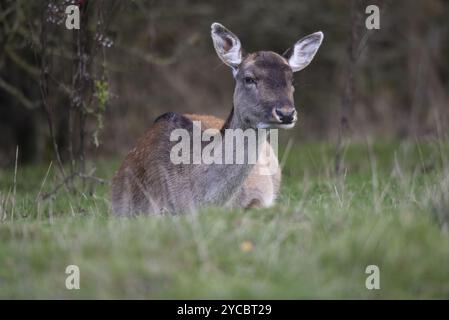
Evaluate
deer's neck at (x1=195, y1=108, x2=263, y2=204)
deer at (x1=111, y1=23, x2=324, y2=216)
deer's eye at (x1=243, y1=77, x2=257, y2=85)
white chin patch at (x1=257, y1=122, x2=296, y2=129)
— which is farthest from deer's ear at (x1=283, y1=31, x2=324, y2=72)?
white chin patch at (x1=257, y1=122, x2=296, y2=129)

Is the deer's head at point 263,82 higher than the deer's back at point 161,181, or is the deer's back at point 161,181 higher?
the deer's head at point 263,82

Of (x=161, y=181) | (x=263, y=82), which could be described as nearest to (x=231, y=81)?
(x=161, y=181)

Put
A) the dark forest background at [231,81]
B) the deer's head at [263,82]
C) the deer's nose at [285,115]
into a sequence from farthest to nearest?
1. the dark forest background at [231,81]
2. the deer's head at [263,82]
3. the deer's nose at [285,115]

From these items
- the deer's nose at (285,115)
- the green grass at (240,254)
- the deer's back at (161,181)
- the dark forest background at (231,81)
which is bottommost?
the green grass at (240,254)

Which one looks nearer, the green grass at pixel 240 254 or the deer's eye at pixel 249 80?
the green grass at pixel 240 254

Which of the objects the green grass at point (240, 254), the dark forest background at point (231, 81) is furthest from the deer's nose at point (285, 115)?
the dark forest background at point (231, 81)

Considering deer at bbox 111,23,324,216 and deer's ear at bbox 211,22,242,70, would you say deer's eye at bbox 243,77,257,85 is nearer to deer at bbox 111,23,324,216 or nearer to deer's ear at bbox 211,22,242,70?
deer at bbox 111,23,324,216

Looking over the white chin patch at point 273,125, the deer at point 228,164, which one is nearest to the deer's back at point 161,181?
the deer at point 228,164

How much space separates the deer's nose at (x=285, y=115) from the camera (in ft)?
23.7

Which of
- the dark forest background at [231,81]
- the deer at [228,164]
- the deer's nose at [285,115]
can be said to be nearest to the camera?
the deer's nose at [285,115]

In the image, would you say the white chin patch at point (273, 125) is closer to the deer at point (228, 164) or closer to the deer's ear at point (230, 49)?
the deer at point (228, 164)

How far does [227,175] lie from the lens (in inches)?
302

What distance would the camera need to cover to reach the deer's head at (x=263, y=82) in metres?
7.38

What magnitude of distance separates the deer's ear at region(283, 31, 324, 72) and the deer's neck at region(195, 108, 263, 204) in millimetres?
882
